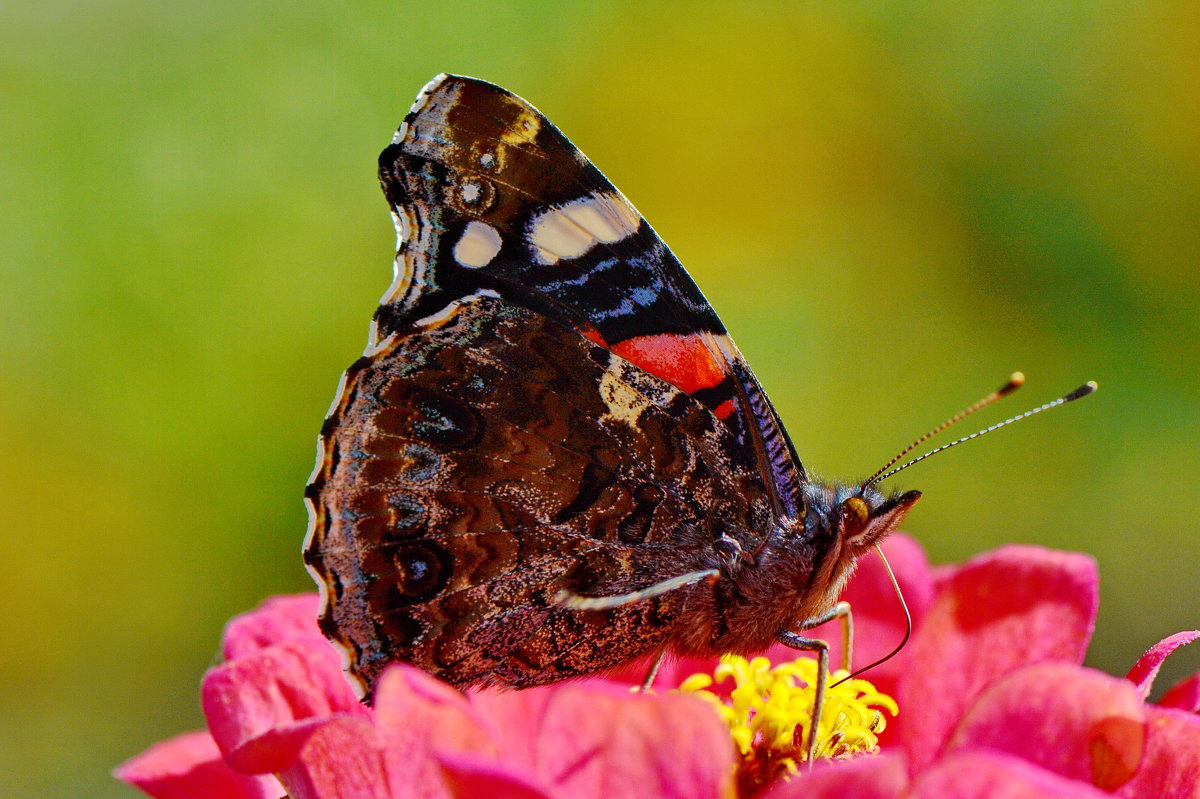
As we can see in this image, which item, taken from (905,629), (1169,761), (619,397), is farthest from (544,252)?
(1169,761)

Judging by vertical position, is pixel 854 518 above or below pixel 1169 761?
above

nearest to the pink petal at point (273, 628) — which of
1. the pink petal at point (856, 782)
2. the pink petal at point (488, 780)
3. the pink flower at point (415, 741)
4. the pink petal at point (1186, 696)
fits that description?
the pink flower at point (415, 741)

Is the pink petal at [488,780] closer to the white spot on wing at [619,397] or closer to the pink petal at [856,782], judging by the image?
the pink petal at [856,782]

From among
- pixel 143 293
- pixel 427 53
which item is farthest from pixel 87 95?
pixel 427 53

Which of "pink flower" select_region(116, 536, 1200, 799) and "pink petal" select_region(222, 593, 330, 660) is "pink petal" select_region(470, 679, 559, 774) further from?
"pink petal" select_region(222, 593, 330, 660)

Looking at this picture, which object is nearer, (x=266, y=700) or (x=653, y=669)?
(x=266, y=700)

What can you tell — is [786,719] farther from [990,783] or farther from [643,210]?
[643,210]

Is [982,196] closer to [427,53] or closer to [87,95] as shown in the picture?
[427,53]
